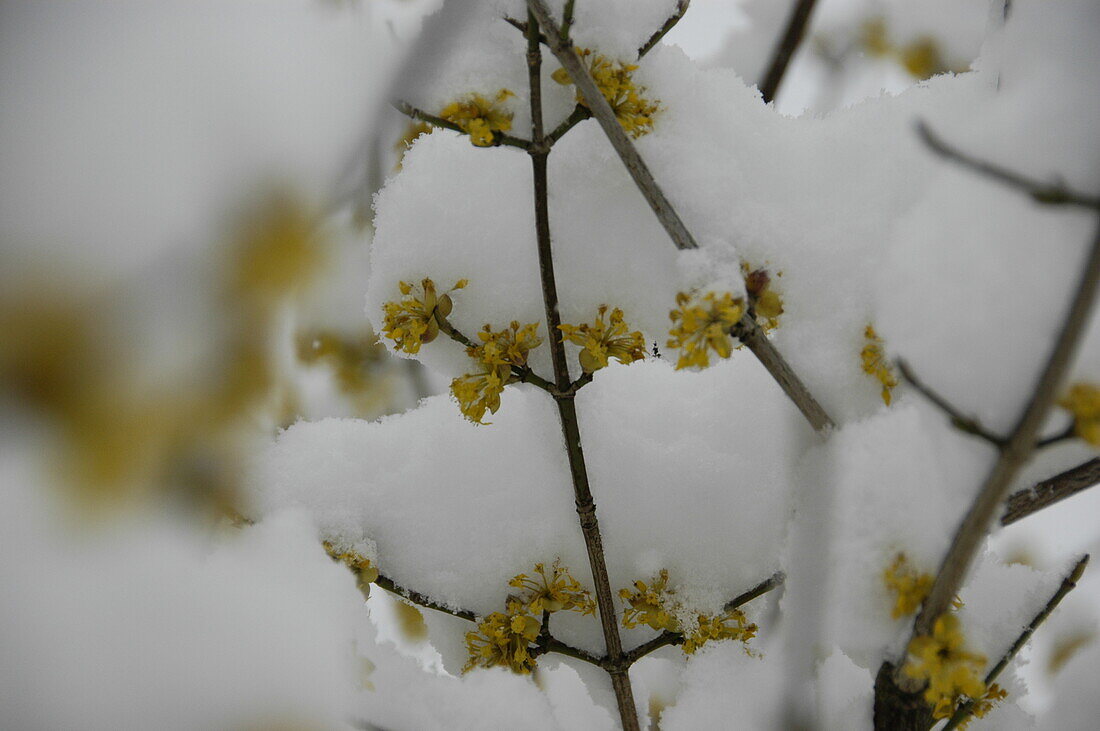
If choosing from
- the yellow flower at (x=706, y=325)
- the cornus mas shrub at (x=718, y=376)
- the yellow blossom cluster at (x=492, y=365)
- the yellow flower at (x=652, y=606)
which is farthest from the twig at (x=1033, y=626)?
the yellow blossom cluster at (x=492, y=365)

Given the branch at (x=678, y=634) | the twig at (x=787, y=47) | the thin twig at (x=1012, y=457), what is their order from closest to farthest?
1. the thin twig at (x=1012, y=457)
2. the branch at (x=678, y=634)
3. the twig at (x=787, y=47)

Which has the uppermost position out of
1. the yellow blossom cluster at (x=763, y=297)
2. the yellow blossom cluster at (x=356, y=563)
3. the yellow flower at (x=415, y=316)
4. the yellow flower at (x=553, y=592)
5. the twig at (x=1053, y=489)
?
the yellow flower at (x=415, y=316)

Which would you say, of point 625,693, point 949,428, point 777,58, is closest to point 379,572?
point 625,693

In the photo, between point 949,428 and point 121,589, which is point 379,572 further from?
point 949,428

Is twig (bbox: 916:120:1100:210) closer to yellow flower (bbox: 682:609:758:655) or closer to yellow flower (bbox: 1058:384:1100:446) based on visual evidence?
yellow flower (bbox: 1058:384:1100:446)

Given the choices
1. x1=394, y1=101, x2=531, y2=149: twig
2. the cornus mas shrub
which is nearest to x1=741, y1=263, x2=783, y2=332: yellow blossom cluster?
the cornus mas shrub

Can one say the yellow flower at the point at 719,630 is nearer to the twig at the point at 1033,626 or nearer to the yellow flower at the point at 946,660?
the twig at the point at 1033,626
